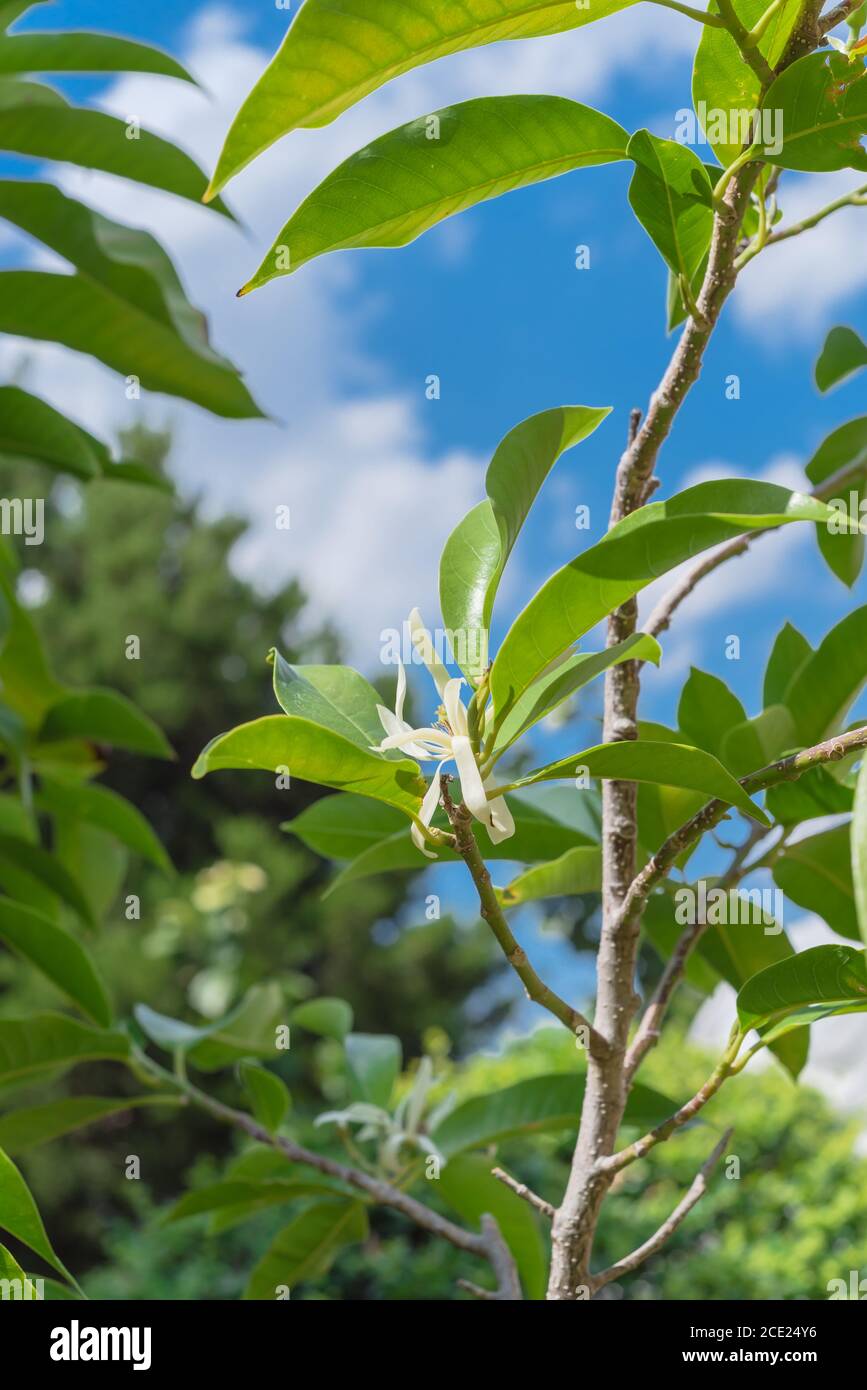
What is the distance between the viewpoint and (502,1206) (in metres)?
1.09

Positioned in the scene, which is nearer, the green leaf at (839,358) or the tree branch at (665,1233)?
the tree branch at (665,1233)

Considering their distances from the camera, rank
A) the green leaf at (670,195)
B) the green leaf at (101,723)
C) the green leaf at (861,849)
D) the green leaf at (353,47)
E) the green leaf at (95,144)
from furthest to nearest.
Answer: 1. the green leaf at (101,723)
2. the green leaf at (95,144)
3. the green leaf at (670,195)
4. the green leaf at (353,47)
5. the green leaf at (861,849)

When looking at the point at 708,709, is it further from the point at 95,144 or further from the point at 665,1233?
the point at 95,144

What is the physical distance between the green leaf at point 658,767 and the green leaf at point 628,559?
0.05m

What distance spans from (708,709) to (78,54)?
93cm

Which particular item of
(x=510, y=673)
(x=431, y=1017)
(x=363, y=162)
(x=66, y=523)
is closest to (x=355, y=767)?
(x=510, y=673)

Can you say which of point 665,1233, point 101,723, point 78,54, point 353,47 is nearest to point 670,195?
point 353,47

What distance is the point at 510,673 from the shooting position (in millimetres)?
549

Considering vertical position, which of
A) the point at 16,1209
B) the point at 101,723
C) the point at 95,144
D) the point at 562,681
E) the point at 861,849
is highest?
the point at 95,144

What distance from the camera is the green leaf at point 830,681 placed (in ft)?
2.65

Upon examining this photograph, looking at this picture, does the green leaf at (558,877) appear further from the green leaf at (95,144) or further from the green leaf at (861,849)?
the green leaf at (95,144)

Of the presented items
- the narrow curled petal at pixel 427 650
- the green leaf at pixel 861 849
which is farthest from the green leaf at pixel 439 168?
the green leaf at pixel 861 849

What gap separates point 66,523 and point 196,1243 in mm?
7911
